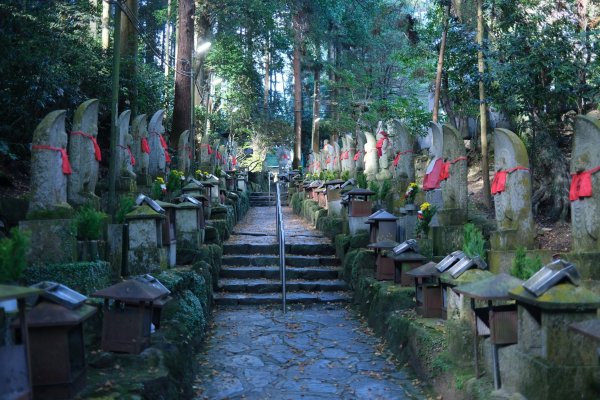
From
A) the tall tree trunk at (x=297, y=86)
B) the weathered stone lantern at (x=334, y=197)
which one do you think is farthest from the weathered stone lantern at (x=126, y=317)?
the tall tree trunk at (x=297, y=86)

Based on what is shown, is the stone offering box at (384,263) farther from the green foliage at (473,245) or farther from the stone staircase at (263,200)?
the stone staircase at (263,200)

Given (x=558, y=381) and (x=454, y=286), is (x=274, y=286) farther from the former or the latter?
(x=558, y=381)

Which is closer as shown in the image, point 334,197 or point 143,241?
point 143,241

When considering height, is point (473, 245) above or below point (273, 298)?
above

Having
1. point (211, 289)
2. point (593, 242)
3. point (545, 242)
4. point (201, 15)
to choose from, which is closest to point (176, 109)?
point (201, 15)

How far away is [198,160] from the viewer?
20234mm

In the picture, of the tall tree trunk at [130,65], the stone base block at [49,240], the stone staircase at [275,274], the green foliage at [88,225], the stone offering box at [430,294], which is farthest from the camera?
the tall tree trunk at [130,65]

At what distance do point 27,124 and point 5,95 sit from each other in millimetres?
847

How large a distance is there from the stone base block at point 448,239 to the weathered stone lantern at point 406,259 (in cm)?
69

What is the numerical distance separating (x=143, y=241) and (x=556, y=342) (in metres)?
6.18

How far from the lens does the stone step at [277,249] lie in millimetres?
12938

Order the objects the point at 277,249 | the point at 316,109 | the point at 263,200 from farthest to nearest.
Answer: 1. the point at 316,109
2. the point at 263,200
3. the point at 277,249

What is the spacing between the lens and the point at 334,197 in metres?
15.3

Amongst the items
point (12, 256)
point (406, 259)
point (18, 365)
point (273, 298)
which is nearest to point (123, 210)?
point (273, 298)
